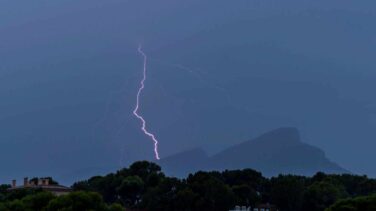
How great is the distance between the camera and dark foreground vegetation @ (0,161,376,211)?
37.3 metres

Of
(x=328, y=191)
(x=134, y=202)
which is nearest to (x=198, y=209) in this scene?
(x=328, y=191)

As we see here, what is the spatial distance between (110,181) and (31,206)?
27468 millimetres

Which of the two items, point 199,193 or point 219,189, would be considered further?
point 199,193

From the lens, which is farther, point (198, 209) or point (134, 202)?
point (134, 202)

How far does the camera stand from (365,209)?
32.5m

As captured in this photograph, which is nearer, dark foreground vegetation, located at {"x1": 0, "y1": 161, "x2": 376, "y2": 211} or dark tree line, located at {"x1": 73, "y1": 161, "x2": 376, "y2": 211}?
dark foreground vegetation, located at {"x1": 0, "y1": 161, "x2": 376, "y2": 211}

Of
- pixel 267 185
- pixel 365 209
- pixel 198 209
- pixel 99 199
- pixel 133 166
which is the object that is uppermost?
pixel 133 166

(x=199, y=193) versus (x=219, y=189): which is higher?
(x=199, y=193)

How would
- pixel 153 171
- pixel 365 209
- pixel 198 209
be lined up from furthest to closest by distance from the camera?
1. pixel 153 171
2. pixel 198 209
3. pixel 365 209

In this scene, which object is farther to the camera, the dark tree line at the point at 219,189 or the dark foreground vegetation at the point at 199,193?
the dark tree line at the point at 219,189

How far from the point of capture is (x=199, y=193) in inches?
2062

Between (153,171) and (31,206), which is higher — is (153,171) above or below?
above

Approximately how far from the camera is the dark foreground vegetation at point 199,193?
37.3 m

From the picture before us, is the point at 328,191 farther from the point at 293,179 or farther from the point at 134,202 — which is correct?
the point at 134,202
